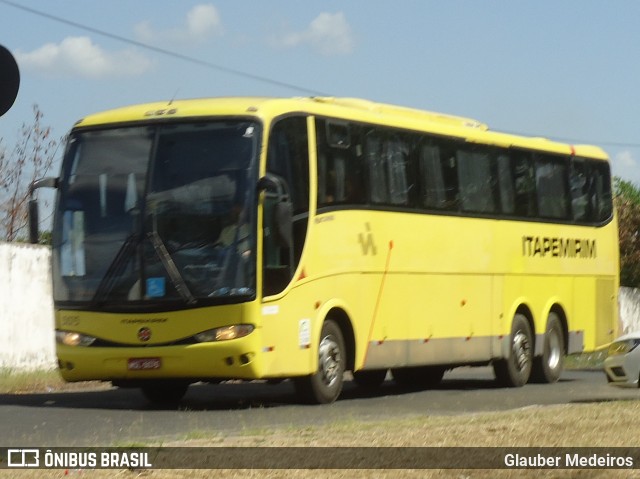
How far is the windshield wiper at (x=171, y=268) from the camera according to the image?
57.8ft

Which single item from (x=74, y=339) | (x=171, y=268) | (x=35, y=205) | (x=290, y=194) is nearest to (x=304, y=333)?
(x=290, y=194)

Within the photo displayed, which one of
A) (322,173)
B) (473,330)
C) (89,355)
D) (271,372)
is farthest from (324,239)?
(473,330)

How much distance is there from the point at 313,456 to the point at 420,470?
3.07 ft

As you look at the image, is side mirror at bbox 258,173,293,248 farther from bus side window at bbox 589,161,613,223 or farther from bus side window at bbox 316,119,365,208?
bus side window at bbox 589,161,613,223

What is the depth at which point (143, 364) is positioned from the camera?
17.8m

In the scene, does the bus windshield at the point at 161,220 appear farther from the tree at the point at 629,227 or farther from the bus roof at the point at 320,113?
the tree at the point at 629,227

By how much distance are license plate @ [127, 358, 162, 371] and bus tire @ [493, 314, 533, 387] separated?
25.4 ft

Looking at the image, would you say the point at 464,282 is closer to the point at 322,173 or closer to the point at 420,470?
the point at 322,173

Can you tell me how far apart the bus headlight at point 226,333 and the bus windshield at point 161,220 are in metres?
0.32

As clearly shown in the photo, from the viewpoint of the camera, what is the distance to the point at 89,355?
18109 mm

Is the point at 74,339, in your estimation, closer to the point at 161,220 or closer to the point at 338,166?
the point at 161,220

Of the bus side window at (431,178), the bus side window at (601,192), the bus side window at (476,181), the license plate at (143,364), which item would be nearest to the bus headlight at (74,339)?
the license plate at (143,364)

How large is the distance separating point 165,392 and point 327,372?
2.05 m

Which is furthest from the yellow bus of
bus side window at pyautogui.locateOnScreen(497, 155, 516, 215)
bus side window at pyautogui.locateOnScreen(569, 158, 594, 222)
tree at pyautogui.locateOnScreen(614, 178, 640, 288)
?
tree at pyautogui.locateOnScreen(614, 178, 640, 288)
